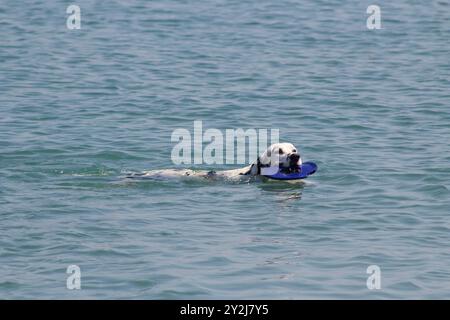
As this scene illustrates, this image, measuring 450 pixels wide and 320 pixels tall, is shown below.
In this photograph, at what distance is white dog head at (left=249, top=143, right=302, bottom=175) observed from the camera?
15.9 m

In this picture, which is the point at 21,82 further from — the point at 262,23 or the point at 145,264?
the point at 145,264

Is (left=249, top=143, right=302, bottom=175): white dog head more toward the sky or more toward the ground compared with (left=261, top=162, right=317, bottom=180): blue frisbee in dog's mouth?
more toward the sky

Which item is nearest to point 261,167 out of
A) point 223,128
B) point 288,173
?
point 288,173

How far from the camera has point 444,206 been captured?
1576 centimetres

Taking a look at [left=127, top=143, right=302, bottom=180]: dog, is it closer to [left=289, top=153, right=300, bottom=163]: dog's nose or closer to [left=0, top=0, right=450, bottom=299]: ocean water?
[left=289, top=153, right=300, bottom=163]: dog's nose

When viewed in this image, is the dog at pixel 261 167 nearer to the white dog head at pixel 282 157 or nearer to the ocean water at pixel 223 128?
the white dog head at pixel 282 157

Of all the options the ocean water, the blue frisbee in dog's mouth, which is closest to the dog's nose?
the blue frisbee in dog's mouth

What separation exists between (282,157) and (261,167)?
0.47 metres

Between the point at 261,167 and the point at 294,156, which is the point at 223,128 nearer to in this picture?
the point at 261,167

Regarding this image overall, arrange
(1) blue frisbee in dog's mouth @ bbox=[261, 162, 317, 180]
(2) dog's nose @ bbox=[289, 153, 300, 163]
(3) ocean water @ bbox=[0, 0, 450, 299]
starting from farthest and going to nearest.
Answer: (1) blue frisbee in dog's mouth @ bbox=[261, 162, 317, 180]
(2) dog's nose @ bbox=[289, 153, 300, 163]
(3) ocean water @ bbox=[0, 0, 450, 299]

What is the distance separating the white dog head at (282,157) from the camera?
627 inches

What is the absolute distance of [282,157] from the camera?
1597 cm

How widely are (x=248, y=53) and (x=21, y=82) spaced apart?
19.6 ft

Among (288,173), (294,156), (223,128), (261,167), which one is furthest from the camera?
(223,128)
